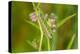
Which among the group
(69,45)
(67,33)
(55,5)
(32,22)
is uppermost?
(55,5)

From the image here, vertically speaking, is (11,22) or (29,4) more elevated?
(29,4)

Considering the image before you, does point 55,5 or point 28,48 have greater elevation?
point 55,5

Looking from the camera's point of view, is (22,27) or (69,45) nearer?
(22,27)

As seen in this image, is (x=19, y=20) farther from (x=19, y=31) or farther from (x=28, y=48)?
(x=28, y=48)

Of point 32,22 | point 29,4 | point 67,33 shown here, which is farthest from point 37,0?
point 67,33

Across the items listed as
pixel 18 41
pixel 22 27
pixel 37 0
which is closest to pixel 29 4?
pixel 37 0

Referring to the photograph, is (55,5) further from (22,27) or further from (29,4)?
(22,27)
